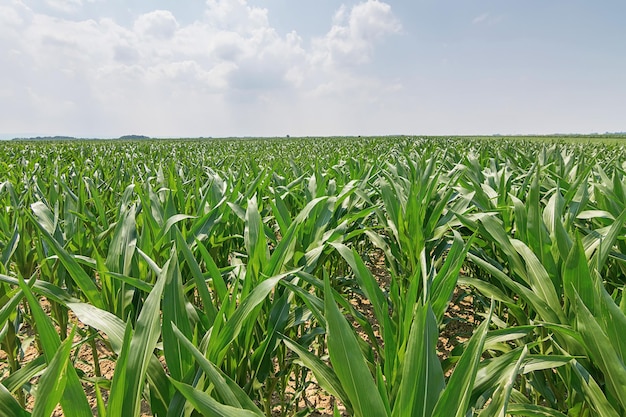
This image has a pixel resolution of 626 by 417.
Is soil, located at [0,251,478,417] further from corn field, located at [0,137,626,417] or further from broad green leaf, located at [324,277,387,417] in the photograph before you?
broad green leaf, located at [324,277,387,417]

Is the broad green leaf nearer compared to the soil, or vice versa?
the broad green leaf

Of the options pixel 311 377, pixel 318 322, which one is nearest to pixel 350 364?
pixel 318 322

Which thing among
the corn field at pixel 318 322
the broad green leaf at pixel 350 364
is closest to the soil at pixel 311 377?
the corn field at pixel 318 322

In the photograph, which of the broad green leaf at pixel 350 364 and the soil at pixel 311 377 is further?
the soil at pixel 311 377

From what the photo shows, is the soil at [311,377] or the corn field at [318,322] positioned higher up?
the corn field at [318,322]

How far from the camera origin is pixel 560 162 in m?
3.36

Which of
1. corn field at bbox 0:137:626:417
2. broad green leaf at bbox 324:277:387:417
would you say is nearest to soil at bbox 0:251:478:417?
corn field at bbox 0:137:626:417

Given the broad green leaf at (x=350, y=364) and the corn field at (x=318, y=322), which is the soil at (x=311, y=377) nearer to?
the corn field at (x=318, y=322)

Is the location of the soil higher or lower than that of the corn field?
lower

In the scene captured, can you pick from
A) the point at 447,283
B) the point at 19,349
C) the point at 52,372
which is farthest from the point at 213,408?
the point at 19,349

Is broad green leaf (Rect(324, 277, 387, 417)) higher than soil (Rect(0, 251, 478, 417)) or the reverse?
higher

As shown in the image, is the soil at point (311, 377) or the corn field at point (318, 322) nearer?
the corn field at point (318, 322)

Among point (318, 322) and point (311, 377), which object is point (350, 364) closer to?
point (318, 322)

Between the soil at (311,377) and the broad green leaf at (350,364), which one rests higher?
the broad green leaf at (350,364)
